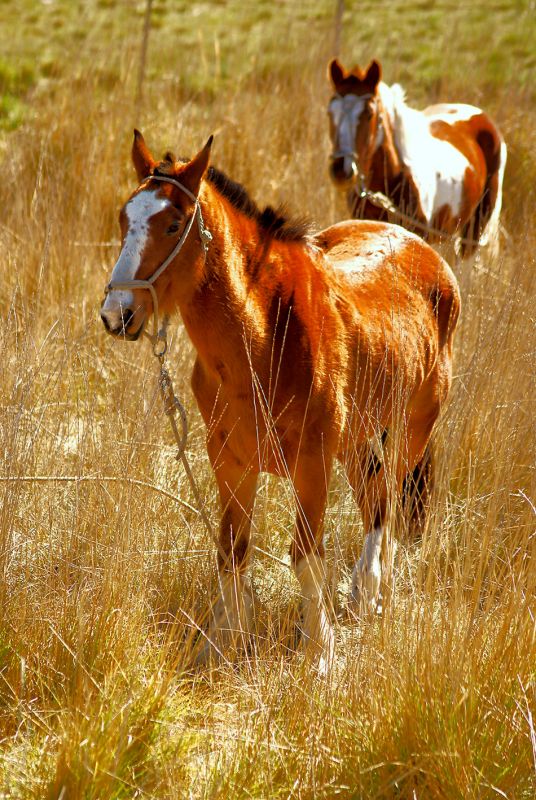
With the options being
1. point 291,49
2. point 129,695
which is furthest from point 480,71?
point 129,695

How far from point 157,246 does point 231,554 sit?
3.30 ft

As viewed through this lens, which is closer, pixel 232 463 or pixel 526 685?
pixel 526 685

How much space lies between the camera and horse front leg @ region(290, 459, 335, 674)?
9.59 ft

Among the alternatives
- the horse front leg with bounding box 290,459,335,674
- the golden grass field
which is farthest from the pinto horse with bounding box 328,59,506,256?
the horse front leg with bounding box 290,459,335,674

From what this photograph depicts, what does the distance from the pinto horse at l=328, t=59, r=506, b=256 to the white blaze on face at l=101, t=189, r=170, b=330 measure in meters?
2.62

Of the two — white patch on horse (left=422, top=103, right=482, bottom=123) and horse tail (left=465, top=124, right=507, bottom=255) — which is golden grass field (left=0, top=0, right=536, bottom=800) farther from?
white patch on horse (left=422, top=103, right=482, bottom=123)

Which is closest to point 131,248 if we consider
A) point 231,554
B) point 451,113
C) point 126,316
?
point 126,316

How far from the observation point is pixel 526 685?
2406 mm

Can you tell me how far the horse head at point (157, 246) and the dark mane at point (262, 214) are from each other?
0.20 m

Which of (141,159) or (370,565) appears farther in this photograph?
(370,565)

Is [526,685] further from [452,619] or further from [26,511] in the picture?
[26,511]

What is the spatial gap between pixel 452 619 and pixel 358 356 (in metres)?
0.99

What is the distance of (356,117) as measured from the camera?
5.43 m

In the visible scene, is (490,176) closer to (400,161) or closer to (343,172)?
(400,161)
